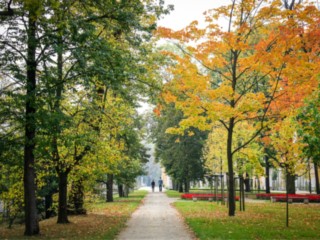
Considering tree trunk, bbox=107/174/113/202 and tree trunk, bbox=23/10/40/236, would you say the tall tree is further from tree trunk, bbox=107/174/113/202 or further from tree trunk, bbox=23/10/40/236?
tree trunk, bbox=23/10/40/236

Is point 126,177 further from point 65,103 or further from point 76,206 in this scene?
point 65,103

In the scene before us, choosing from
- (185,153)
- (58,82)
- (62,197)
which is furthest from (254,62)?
(185,153)

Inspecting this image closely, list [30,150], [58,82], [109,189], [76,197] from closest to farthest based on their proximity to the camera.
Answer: [58,82] → [30,150] → [76,197] → [109,189]

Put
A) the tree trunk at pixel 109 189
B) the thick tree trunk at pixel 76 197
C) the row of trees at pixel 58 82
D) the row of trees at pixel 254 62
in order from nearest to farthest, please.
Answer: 1. the row of trees at pixel 58 82
2. the row of trees at pixel 254 62
3. the thick tree trunk at pixel 76 197
4. the tree trunk at pixel 109 189

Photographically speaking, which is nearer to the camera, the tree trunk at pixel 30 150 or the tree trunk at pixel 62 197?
the tree trunk at pixel 30 150

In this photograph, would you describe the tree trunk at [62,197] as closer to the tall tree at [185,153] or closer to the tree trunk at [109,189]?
the tree trunk at [109,189]

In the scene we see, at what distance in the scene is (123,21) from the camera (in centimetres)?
1229

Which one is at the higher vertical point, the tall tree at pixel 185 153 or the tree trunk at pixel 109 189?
the tall tree at pixel 185 153

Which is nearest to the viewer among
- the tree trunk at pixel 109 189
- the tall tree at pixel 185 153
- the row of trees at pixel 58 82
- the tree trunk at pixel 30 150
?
the row of trees at pixel 58 82

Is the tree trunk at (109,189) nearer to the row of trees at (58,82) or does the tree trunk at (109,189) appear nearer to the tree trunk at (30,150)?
the row of trees at (58,82)

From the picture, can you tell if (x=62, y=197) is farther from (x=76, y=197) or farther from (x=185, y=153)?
(x=185, y=153)

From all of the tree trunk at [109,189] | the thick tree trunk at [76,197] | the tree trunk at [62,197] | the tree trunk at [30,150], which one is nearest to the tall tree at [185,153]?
the tree trunk at [109,189]

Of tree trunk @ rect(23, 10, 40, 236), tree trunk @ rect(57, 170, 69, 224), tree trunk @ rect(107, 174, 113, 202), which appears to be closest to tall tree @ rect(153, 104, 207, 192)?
tree trunk @ rect(107, 174, 113, 202)

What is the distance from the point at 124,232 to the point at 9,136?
5110 millimetres
